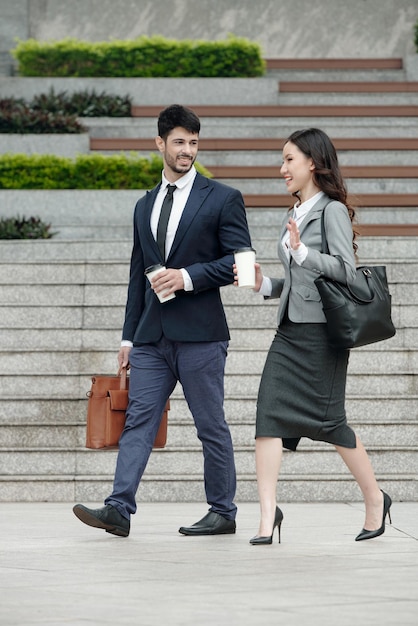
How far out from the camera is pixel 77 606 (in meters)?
4.54

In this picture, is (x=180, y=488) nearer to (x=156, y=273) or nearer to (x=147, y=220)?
(x=147, y=220)

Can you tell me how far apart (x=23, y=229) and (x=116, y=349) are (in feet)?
11.2

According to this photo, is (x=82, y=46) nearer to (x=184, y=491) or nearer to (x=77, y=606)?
(x=184, y=491)

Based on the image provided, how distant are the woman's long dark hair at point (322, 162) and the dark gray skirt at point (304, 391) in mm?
589

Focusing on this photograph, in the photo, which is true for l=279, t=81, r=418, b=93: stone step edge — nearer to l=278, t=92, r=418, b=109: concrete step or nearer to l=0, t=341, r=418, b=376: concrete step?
l=278, t=92, r=418, b=109: concrete step

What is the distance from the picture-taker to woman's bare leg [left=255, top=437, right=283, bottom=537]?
6.19 metres

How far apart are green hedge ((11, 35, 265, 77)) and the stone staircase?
3478 millimetres

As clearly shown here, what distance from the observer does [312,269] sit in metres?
6.14

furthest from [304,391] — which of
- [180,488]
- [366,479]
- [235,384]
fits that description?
[235,384]

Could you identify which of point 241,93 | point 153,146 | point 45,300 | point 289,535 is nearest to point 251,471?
point 289,535

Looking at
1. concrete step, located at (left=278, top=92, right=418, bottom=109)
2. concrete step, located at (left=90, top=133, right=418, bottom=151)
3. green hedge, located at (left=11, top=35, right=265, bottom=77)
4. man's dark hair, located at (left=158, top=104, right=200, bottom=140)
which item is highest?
green hedge, located at (left=11, top=35, right=265, bottom=77)

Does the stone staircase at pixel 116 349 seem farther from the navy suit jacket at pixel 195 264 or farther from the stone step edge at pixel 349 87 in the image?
the stone step edge at pixel 349 87

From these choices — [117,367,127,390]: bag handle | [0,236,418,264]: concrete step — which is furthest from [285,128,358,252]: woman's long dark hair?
[0,236,418,264]: concrete step

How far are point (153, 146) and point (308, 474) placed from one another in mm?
8036
